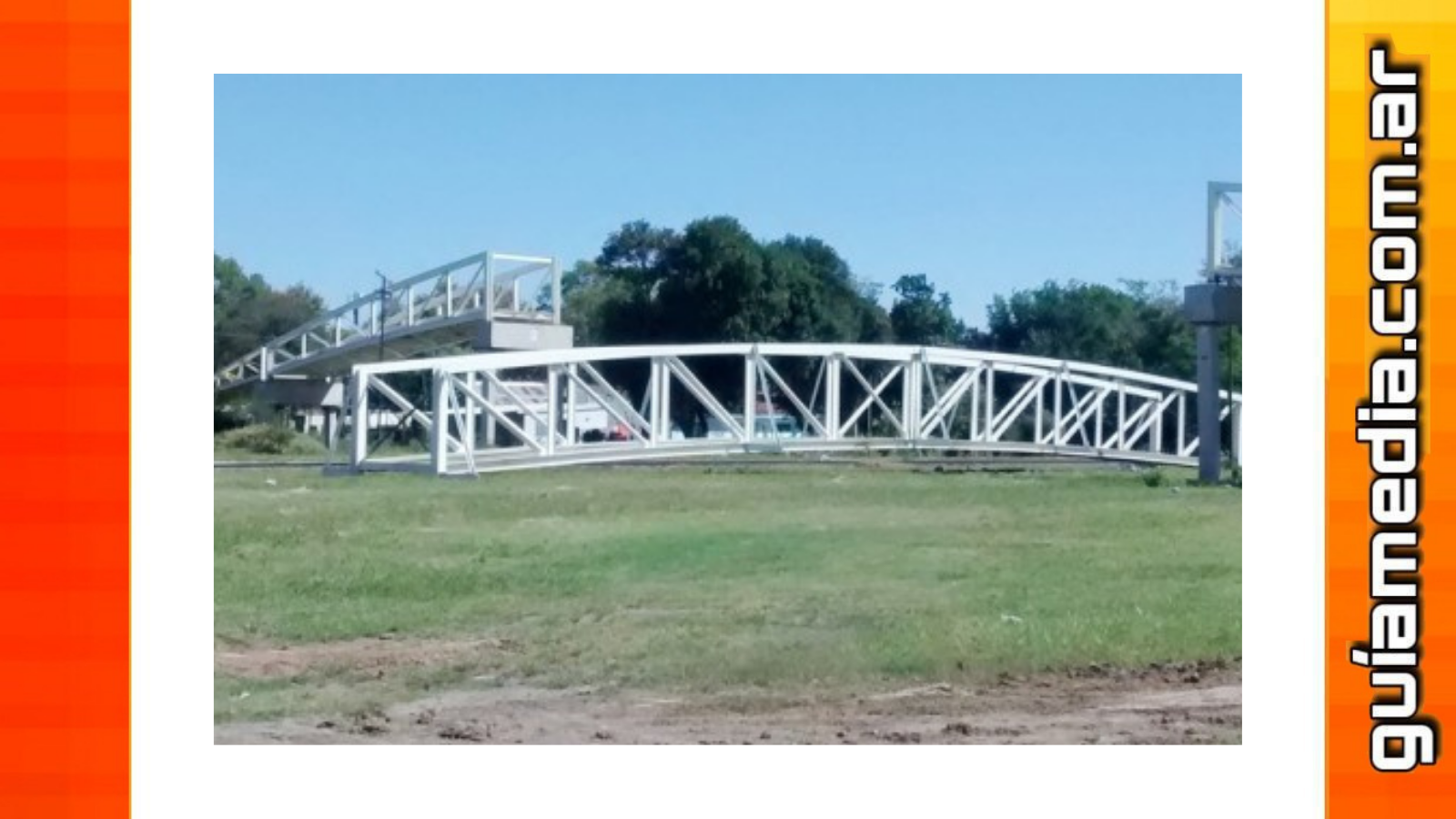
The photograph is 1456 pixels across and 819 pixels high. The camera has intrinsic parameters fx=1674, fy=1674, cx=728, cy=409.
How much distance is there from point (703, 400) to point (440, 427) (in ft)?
6.60

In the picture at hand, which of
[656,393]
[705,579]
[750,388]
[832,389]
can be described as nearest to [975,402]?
[832,389]

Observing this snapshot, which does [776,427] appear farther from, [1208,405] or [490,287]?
[1208,405]

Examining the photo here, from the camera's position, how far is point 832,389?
13.1 meters

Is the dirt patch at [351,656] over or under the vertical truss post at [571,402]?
under

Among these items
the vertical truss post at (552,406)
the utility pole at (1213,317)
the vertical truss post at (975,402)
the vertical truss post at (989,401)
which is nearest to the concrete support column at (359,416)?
the vertical truss post at (552,406)

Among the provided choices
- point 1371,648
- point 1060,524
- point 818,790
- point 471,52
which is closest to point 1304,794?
point 1371,648

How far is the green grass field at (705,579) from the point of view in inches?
418

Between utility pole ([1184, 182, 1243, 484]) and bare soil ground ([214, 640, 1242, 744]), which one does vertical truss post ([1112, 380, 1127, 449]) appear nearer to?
utility pole ([1184, 182, 1243, 484])

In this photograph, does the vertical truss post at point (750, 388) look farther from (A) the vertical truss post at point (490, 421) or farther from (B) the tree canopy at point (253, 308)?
(B) the tree canopy at point (253, 308)

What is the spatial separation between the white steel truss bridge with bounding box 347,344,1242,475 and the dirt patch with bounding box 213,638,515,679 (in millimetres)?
2209

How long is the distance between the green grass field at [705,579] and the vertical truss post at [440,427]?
21cm

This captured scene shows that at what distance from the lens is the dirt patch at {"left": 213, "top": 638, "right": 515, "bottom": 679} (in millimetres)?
10594

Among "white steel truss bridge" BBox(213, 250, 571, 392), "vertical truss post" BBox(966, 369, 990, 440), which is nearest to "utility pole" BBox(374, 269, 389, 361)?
"white steel truss bridge" BBox(213, 250, 571, 392)

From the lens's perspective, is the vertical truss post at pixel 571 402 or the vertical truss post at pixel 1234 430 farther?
the vertical truss post at pixel 1234 430
